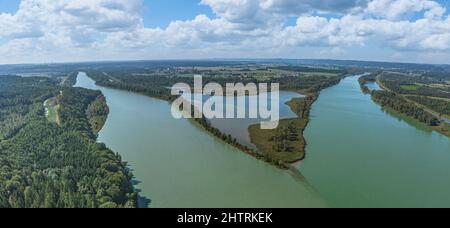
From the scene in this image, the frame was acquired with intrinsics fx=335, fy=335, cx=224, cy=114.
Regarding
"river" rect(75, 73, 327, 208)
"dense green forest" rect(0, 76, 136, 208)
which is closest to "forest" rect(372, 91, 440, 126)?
"river" rect(75, 73, 327, 208)

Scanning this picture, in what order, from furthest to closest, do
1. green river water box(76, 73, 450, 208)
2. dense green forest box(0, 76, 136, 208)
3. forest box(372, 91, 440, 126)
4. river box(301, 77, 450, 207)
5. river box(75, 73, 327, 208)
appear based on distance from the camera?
forest box(372, 91, 440, 126) < river box(301, 77, 450, 207) < green river water box(76, 73, 450, 208) < river box(75, 73, 327, 208) < dense green forest box(0, 76, 136, 208)

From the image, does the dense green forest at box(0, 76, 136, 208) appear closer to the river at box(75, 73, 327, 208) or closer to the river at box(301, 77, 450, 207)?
the river at box(75, 73, 327, 208)

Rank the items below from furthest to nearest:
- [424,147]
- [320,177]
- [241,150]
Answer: [424,147] < [241,150] < [320,177]

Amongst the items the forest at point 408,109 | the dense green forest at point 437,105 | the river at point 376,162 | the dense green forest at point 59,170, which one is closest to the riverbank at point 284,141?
the river at point 376,162

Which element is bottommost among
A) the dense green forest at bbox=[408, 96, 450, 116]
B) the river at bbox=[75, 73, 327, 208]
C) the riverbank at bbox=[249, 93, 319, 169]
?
the river at bbox=[75, 73, 327, 208]

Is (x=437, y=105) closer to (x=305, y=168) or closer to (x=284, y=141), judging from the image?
(x=284, y=141)

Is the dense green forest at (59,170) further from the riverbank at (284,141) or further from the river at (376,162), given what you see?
the river at (376,162)

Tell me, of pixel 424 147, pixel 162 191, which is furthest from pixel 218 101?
pixel 162 191
